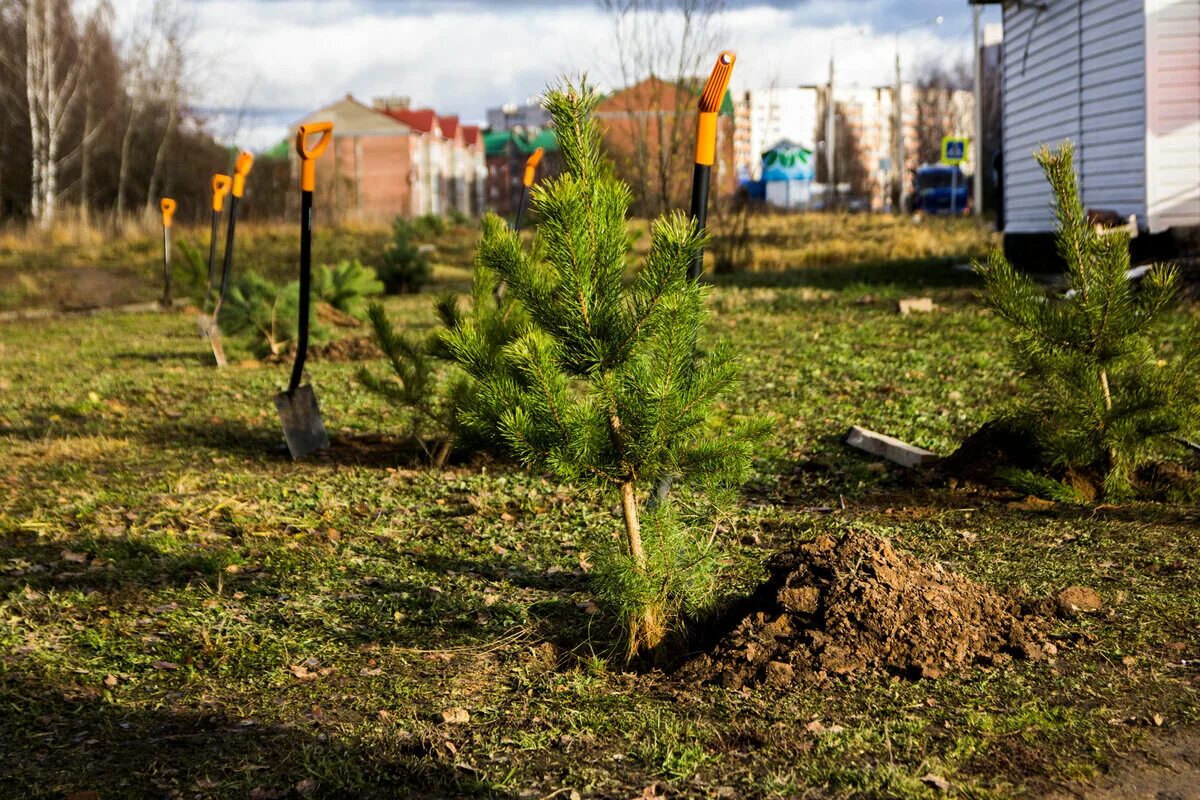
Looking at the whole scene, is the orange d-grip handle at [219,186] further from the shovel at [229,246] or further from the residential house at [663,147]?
the residential house at [663,147]

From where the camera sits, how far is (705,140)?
3.25 m

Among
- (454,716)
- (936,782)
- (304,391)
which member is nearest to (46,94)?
(304,391)

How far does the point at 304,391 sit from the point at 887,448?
3251 mm

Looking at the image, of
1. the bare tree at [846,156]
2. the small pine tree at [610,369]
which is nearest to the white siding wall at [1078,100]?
the small pine tree at [610,369]

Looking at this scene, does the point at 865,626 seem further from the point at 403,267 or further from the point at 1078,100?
the point at 403,267

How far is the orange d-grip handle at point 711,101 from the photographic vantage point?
10.4 ft

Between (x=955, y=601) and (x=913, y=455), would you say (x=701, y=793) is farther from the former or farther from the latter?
(x=913, y=455)

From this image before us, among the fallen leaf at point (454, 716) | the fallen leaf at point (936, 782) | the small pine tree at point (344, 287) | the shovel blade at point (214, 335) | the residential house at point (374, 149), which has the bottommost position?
the fallen leaf at point (454, 716)

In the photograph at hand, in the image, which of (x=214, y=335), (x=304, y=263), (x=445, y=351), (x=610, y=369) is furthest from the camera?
(x=214, y=335)

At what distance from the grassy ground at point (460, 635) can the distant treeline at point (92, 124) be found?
27.1 metres

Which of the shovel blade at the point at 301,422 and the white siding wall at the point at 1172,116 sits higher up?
the white siding wall at the point at 1172,116

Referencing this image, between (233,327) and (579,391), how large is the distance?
12.7 ft

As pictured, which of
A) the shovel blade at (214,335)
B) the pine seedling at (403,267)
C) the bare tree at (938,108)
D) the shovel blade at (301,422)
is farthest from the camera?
the bare tree at (938,108)

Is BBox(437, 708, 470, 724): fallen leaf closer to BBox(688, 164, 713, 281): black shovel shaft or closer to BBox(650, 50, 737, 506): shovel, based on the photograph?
BBox(650, 50, 737, 506): shovel
